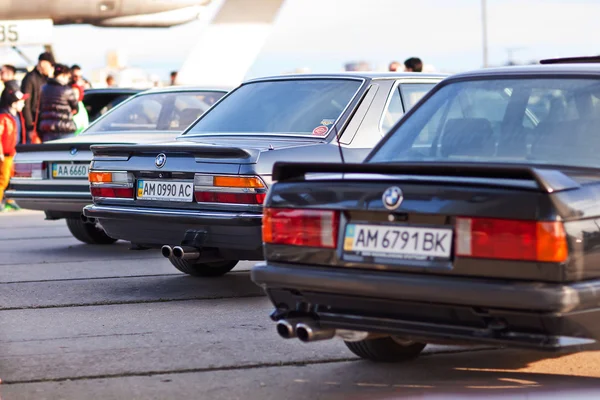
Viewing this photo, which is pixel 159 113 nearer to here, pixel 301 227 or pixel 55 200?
pixel 55 200

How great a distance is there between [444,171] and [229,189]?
281 centimetres

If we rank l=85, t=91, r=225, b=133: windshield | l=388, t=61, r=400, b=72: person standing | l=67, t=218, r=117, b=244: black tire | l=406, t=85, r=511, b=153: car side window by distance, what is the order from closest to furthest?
l=406, t=85, r=511, b=153: car side window, l=85, t=91, r=225, b=133: windshield, l=67, t=218, r=117, b=244: black tire, l=388, t=61, r=400, b=72: person standing

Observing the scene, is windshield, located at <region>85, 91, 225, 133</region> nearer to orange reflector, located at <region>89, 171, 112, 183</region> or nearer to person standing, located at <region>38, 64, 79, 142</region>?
orange reflector, located at <region>89, 171, 112, 183</region>

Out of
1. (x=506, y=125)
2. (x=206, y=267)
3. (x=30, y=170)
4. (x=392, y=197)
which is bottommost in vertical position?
(x=206, y=267)

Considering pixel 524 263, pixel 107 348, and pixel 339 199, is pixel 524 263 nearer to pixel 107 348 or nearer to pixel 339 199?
pixel 339 199

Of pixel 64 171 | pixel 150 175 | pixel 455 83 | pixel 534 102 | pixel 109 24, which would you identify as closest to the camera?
pixel 534 102

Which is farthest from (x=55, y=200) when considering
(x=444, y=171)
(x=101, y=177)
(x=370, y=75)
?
(x=444, y=171)

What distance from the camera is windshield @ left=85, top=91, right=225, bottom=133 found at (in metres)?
10.5

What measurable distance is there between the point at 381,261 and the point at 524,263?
590 mm

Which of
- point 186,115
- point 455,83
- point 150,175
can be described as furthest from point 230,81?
point 455,83

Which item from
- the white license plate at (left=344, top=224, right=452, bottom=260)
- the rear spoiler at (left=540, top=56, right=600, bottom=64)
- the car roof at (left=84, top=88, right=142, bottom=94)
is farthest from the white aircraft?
the white license plate at (left=344, top=224, right=452, bottom=260)

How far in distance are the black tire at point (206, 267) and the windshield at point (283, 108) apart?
97 centimetres

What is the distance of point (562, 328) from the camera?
4285 millimetres

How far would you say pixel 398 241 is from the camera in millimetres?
4609
